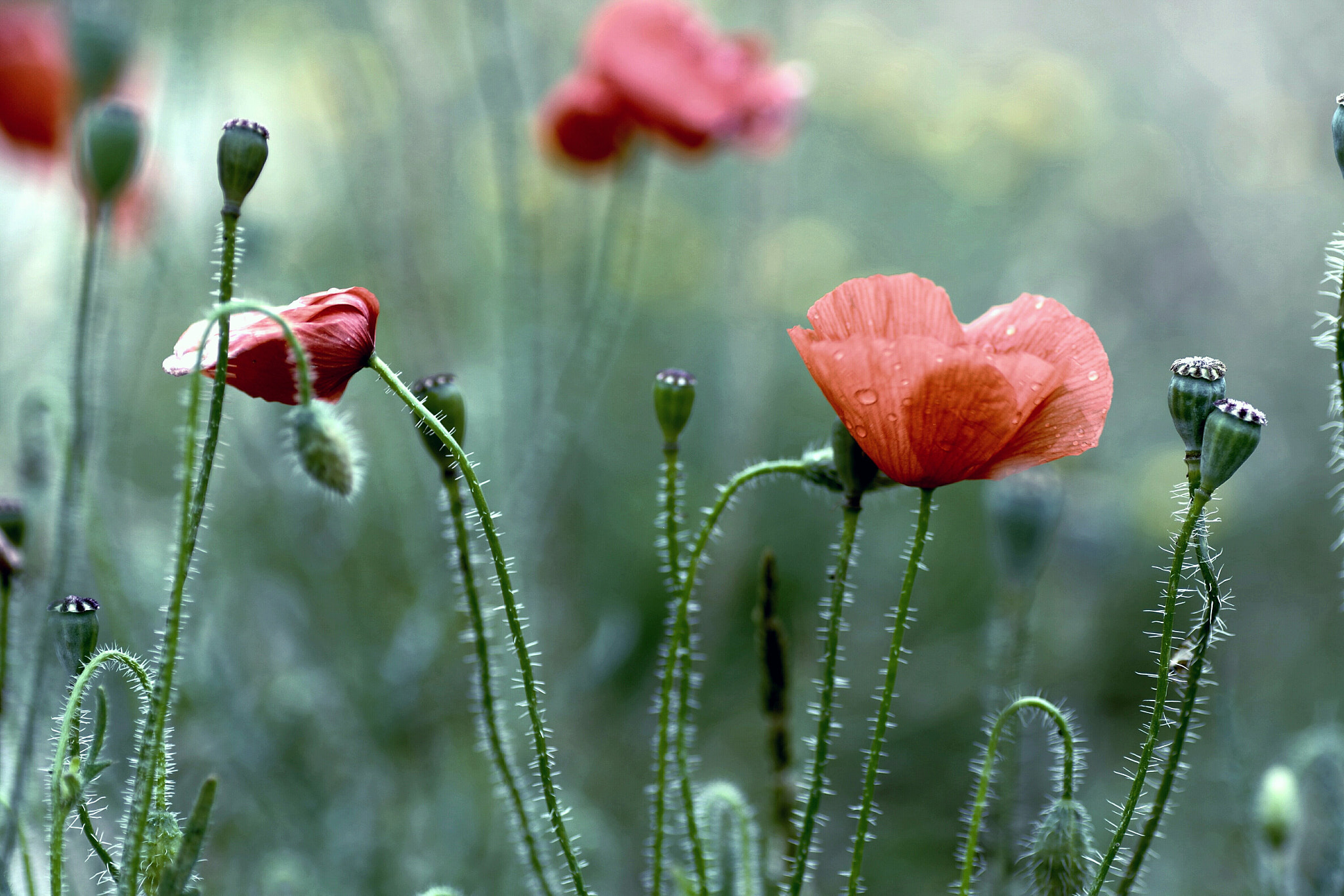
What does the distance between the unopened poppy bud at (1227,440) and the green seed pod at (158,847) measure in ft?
2.36

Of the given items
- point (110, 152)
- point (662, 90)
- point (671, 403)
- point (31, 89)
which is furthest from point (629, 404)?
point (671, 403)

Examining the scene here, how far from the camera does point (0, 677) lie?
2.76ft

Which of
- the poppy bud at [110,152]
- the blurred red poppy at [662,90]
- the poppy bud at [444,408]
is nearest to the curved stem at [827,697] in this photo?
the poppy bud at [444,408]

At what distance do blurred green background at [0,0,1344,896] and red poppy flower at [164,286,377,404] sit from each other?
45cm

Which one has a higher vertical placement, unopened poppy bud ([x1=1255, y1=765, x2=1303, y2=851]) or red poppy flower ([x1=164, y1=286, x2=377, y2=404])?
red poppy flower ([x1=164, y1=286, x2=377, y2=404])

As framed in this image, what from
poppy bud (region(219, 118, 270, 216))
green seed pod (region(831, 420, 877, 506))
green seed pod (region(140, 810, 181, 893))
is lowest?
green seed pod (region(140, 810, 181, 893))

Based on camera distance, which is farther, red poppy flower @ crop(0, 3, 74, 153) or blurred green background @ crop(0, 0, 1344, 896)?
red poppy flower @ crop(0, 3, 74, 153)

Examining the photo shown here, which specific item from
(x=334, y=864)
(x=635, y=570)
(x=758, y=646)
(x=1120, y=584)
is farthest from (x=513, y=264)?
(x=1120, y=584)

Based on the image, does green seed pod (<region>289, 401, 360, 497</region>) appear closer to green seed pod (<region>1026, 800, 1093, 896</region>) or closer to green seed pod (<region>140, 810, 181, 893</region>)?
green seed pod (<region>140, 810, 181, 893</region>)

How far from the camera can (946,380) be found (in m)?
0.76

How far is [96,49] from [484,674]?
3.25ft

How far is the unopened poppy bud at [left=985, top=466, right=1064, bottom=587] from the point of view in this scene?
1.28 meters

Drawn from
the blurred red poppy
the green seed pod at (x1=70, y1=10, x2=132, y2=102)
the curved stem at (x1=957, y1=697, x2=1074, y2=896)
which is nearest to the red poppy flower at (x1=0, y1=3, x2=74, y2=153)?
the green seed pod at (x1=70, y1=10, x2=132, y2=102)

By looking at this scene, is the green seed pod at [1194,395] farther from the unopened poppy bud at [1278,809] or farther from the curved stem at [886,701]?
the unopened poppy bud at [1278,809]
